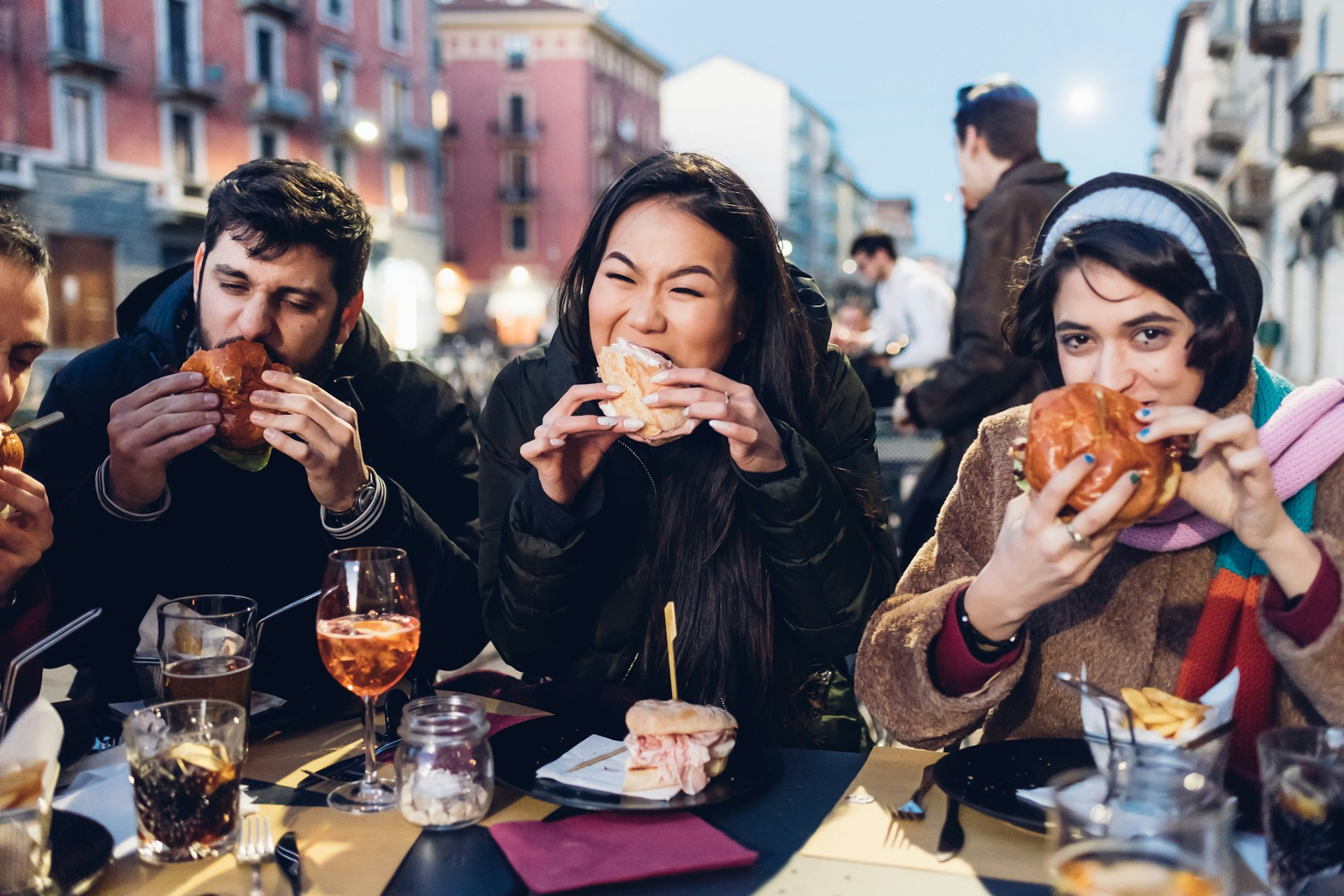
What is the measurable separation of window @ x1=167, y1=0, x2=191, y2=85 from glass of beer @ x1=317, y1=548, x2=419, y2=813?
2502 centimetres

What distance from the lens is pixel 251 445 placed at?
2303 mm

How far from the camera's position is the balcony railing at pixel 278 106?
25.2 metres

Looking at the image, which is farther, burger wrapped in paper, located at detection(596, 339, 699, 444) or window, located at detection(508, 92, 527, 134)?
window, located at detection(508, 92, 527, 134)

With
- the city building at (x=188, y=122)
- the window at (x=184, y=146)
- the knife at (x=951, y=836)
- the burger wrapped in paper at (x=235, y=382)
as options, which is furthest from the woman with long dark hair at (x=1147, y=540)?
the window at (x=184, y=146)

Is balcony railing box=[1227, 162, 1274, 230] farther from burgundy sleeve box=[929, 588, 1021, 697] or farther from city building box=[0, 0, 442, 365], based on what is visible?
burgundy sleeve box=[929, 588, 1021, 697]

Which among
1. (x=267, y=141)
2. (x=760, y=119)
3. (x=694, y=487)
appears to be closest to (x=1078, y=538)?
Result: (x=694, y=487)

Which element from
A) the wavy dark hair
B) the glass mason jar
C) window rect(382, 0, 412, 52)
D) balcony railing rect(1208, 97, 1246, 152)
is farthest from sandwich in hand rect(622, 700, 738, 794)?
window rect(382, 0, 412, 52)

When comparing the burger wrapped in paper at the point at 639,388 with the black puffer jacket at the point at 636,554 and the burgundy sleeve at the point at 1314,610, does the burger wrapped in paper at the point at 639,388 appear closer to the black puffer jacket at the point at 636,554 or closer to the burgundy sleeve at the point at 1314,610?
the black puffer jacket at the point at 636,554

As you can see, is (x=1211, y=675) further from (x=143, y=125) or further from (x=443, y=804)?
(x=143, y=125)

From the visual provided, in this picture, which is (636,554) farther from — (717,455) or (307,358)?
(307,358)

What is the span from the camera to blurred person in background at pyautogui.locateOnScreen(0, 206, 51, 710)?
5.92 ft

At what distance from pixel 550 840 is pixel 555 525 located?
2.64 feet

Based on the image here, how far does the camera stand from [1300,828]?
1.21 metres

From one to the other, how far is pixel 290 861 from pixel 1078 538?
3.95ft
